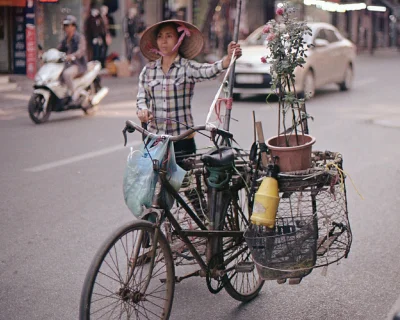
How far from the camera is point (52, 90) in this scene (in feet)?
38.4

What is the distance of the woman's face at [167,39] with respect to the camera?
15.8 feet

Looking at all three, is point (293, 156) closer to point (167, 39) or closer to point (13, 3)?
point (167, 39)

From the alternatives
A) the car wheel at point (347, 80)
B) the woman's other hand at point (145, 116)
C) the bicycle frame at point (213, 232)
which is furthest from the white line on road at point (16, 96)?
the bicycle frame at point (213, 232)

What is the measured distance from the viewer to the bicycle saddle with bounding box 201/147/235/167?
12.6 feet

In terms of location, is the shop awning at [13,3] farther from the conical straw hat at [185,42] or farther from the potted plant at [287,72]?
the potted plant at [287,72]

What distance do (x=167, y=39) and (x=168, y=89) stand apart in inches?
13.1

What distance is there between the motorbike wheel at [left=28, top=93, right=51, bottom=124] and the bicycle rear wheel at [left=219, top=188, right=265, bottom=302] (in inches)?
302

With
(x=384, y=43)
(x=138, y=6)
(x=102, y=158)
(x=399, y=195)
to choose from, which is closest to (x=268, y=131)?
(x=102, y=158)

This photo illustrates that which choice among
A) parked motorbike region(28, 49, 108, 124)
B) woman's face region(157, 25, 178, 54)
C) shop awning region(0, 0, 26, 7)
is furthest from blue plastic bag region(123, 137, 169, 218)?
shop awning region(0, 0, 26, 7)

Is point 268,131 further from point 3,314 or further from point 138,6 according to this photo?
point 138,6

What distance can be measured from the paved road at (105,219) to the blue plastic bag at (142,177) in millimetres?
902

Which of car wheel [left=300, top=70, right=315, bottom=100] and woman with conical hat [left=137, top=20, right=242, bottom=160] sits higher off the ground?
woman with conical hat [left=137, top=20, right=242, bottom=160]

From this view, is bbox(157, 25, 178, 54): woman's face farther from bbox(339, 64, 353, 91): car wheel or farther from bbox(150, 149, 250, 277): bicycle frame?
bbox(339, 64, 353, 91): car wheel

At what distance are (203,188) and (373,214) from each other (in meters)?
2.78
